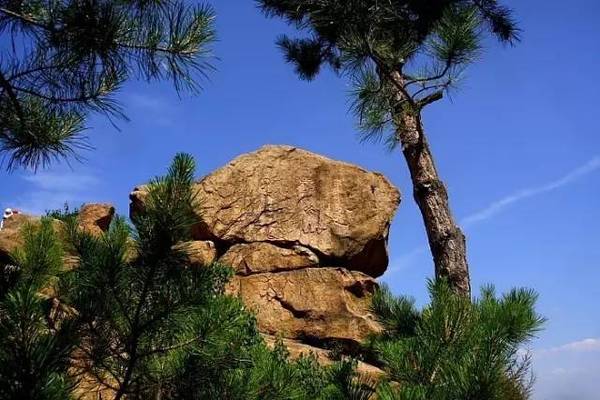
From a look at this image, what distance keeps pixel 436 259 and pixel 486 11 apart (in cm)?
302

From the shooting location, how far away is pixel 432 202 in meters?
5.31

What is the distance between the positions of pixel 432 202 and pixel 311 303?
4695mm

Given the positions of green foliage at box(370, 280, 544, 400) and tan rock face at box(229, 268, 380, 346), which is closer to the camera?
green foliage at box(370, 280, 544, 400)

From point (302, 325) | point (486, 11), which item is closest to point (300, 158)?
point (302, 325)

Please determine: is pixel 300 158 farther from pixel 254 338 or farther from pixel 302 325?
pixel 254 338

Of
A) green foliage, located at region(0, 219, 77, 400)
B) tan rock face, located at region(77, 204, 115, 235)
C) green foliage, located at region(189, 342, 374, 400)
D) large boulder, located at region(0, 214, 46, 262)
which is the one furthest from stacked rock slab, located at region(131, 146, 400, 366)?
green foliage, located at region(0, 219, 77, 400)

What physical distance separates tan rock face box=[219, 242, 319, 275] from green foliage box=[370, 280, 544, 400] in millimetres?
7467

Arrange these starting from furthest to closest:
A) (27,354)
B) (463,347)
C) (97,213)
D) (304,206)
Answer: (97,213), (304,206), (463,347), (27,354)

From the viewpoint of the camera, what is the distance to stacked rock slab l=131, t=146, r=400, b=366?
9.52 meters

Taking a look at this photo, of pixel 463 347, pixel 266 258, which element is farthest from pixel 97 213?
pixel 463 347

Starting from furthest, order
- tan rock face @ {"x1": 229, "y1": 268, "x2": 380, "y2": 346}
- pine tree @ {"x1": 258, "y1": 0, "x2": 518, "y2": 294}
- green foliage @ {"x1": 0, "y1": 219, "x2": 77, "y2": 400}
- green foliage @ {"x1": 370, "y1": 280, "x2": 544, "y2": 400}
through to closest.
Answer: tan rock face @ {"x1": 229, "y1": 268, "x2": 380, "y2": 346}
pine tree @ {"x1": 258, "y1": 0, "x2": 518, "y2": 294}
green foliage @ {"x1": 370, "y1": 280, "x2": 544, "y2": 400}
green foliage @ {"x1": 0, "y1": 219, "x2": 77, "y2": 400}

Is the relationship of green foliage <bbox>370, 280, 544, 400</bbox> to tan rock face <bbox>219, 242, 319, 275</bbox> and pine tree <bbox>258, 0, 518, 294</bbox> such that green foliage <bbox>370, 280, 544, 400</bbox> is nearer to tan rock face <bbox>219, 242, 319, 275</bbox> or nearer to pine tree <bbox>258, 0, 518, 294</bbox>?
pine tree <bbox>258, 0, 518, 294</bbox>

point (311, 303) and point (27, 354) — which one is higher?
point (311, 303)

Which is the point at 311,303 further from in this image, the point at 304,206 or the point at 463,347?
the point at 463,347
